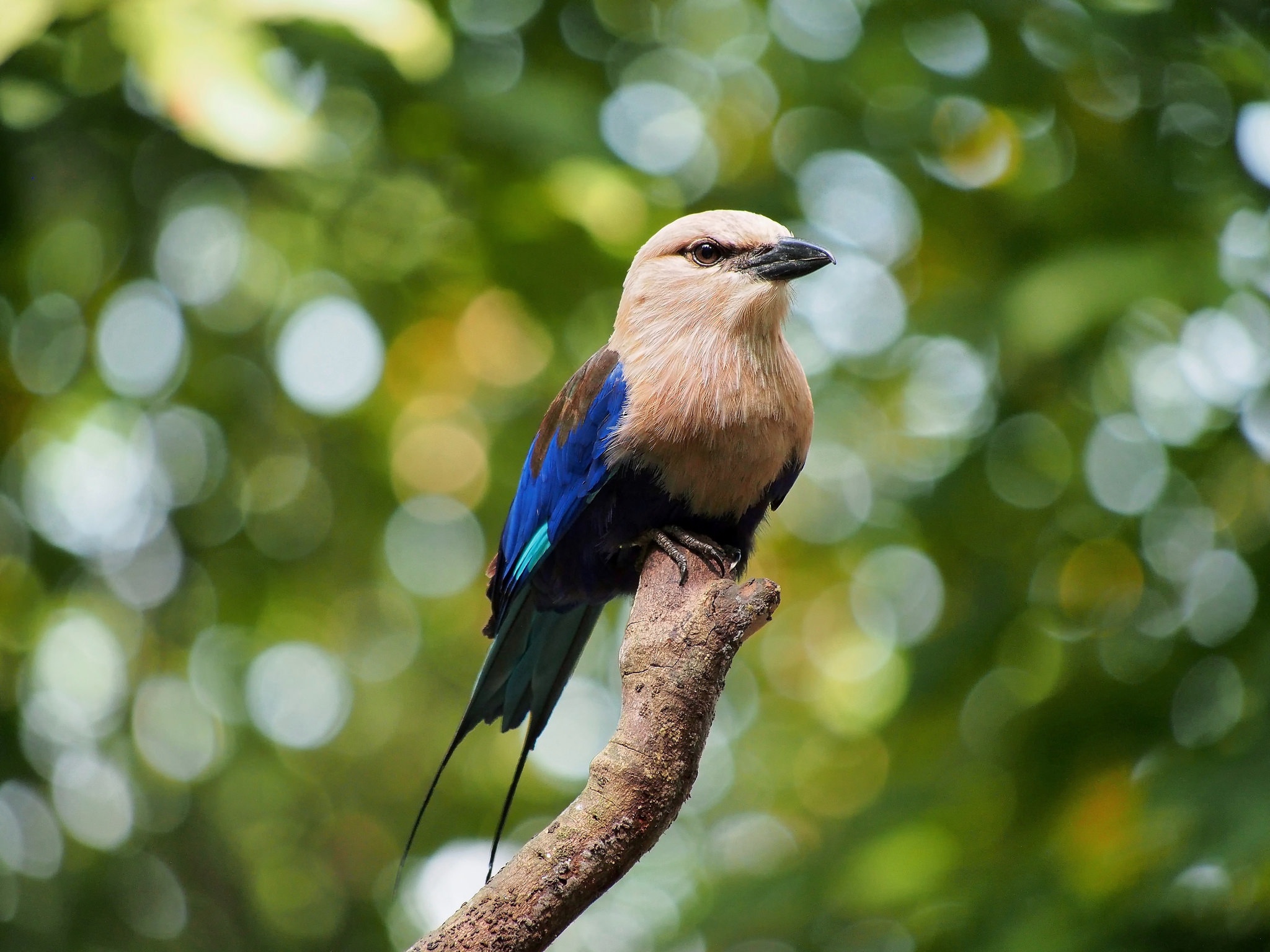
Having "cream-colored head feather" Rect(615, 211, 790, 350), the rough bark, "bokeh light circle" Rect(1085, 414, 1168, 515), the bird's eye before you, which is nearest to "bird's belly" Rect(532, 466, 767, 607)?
"cream-colored head feather" Rect(615, 211, 790, 350)

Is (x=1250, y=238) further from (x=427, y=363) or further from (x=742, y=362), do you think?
(x=427, y=363)

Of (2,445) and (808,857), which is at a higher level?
(2,445)

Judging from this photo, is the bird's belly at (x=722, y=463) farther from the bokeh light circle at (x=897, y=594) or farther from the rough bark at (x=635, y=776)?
the bokeh light circle at (x=897, y=594)

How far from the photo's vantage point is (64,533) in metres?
7.38

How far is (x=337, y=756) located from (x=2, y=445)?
4.01m

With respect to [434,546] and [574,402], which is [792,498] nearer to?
[434,546]

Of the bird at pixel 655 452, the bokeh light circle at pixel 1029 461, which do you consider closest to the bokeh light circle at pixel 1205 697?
the bokeh light circle at pixel 1029 461

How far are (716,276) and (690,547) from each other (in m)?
0.98

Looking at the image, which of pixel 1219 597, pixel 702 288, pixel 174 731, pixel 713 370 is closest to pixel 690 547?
pixel 713 370

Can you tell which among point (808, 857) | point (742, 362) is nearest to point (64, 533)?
point (808, 857)

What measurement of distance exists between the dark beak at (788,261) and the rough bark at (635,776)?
4.38 feet

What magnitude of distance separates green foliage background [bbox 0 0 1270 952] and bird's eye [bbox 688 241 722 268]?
98 cm

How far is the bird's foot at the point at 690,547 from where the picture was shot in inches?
121

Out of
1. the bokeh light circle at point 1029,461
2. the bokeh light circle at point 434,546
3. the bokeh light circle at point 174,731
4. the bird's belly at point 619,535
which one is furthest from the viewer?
the bokeh light circle at point 174,731
